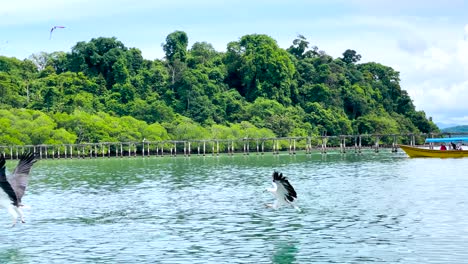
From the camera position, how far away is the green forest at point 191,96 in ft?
379

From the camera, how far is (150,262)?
70.2ft

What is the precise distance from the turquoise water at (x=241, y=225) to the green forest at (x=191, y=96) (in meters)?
68.5

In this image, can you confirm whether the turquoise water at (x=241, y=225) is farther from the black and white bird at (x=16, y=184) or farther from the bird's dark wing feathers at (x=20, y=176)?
the bird's dark wing feathers at (x=20, y=176)

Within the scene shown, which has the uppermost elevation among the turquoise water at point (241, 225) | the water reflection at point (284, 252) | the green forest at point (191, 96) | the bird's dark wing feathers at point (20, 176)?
the green forest at point (191, 96)

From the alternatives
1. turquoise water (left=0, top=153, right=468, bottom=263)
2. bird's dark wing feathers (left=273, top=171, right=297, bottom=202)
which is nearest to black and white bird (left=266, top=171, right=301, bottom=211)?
bird's dark wing feathers (left=273, top=171, right=297, bottom=202)

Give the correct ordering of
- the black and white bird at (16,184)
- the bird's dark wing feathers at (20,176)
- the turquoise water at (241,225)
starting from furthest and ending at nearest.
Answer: the bird's dark wing feathers at (20,176), the black and white bird at (16,184), the turquoise water at (241,225)

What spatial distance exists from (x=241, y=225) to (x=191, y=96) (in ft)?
334

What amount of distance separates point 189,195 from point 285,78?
329ft

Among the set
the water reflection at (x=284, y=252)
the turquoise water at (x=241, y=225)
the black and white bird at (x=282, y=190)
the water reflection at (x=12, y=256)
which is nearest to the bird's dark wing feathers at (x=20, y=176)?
the water reflection at (x=12, y=256)

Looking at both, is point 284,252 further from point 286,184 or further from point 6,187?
point 6,187

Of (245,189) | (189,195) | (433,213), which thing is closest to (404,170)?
(245,189)

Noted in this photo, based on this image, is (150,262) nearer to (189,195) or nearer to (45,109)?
(189,195)

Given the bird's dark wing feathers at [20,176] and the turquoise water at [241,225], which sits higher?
the bird's dark wing feathers at [20,176]

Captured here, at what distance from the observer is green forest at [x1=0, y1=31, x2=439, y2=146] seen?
115450mm
